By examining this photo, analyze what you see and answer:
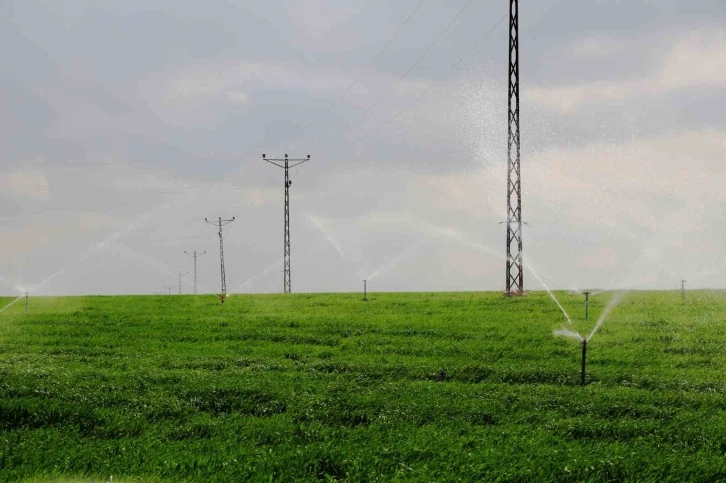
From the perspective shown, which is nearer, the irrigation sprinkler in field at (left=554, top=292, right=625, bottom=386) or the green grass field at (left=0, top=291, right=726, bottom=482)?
the green grass field at (left=0, top=291, right=726, bottom=482)

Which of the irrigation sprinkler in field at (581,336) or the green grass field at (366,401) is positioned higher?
the irrigation sprinkler in field at (581,336)

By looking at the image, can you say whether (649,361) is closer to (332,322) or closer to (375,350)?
(375,350)

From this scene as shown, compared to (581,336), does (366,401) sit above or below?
below

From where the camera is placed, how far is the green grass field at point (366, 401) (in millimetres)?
10781

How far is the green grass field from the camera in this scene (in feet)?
35.4

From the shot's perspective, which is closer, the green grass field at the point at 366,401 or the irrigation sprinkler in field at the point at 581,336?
the green grass field at the point at 366,401

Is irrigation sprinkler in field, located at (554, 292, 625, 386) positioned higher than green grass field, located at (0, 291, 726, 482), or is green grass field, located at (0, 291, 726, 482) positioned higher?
irrigation sprinkler in field, located at (554, 292, 625, 386)

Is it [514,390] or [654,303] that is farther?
[654,303]

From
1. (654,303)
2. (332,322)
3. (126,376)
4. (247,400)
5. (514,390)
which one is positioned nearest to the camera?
(247,400)

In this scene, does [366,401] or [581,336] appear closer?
[366,401]

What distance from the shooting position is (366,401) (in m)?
14.9

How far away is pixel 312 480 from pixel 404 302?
29468 millimetres

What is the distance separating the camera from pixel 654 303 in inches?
1460

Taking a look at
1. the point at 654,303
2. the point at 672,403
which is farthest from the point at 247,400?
the point at 654,303
